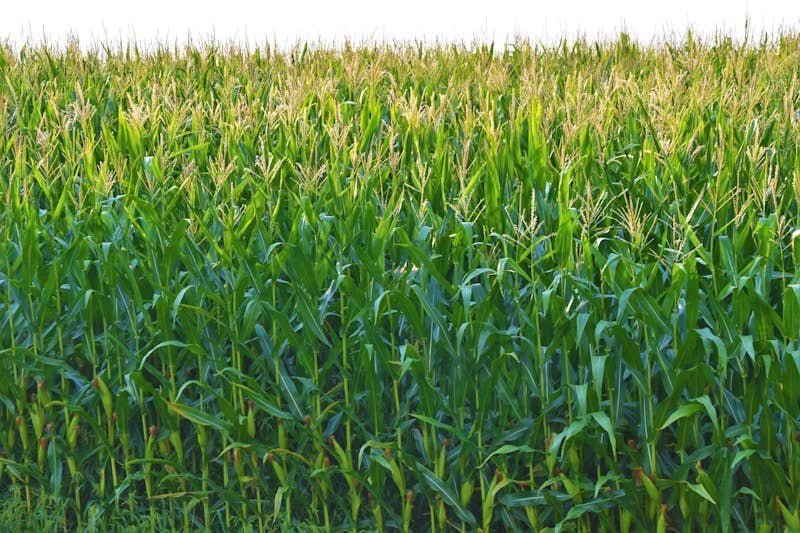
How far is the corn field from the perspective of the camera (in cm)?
349

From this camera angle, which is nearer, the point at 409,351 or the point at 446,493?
the point at 409,351

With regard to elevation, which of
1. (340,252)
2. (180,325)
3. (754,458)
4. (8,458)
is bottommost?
(8,458)

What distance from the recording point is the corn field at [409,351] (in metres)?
3.49

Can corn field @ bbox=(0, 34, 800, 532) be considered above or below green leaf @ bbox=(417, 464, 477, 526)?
above

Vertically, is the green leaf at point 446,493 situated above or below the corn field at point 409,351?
below

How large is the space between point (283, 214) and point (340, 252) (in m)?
0.55

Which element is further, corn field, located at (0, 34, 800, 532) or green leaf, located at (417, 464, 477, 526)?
green leaf, located at (417, 464, 477, 526)

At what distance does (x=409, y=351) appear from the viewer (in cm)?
351

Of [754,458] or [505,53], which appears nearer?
[754,458]

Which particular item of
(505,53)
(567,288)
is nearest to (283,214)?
(567,288)

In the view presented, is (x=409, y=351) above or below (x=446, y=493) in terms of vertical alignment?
above

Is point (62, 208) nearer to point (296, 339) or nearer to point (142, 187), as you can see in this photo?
point (142, 187)

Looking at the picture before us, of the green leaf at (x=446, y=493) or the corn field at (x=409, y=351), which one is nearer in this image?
the corn field at (x=409, y=351)

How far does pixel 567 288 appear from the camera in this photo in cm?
364
